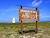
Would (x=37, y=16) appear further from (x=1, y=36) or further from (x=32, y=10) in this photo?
(x=1, y=36)

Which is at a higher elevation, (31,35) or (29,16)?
(29,16)

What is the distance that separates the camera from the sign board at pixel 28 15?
12.5m

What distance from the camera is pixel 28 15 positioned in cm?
1289

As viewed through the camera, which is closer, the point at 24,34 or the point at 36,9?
the point at 24,34

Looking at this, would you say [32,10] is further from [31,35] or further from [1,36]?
[1,36]

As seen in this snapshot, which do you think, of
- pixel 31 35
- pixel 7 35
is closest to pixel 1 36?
pixel 7 35

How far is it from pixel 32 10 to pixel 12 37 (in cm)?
318

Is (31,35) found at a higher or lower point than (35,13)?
lower

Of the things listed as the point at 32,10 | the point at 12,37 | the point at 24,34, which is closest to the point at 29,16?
the point at 32,10

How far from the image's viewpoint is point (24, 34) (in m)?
12.6

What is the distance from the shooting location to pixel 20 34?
41.4 feet

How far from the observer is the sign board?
1255 cm

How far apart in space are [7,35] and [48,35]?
12.0 ft

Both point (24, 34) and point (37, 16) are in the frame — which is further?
point (37, 16)
